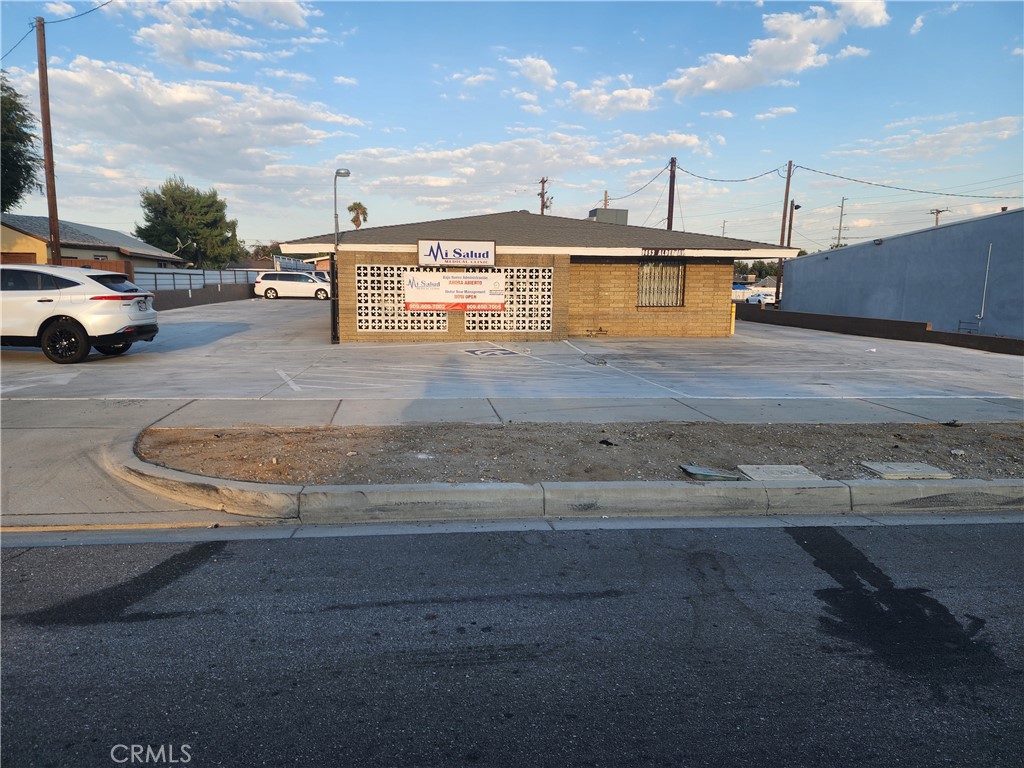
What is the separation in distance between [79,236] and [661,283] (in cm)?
3331

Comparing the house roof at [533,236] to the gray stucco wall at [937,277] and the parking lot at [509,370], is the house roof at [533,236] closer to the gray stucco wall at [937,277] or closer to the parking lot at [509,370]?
the parking lot at [509,370]

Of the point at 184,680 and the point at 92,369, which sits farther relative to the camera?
the point at 92,369

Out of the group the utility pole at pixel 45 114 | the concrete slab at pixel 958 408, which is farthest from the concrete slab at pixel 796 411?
the utility pole at pixel 45 114

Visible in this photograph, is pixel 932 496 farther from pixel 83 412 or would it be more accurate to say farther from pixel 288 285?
pixel 288 285

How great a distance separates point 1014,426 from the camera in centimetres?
847

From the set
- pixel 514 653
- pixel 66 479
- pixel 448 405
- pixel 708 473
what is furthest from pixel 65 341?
pixel 514 653

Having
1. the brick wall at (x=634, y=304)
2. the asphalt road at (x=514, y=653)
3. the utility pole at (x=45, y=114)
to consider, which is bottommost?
the asphalt road at (x=514, y=653)

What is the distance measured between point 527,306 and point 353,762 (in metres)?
16.8

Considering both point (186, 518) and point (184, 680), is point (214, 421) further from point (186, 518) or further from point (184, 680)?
point (184, 680)

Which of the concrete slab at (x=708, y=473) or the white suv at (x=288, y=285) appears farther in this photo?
the white suv at (x=288, y=285)

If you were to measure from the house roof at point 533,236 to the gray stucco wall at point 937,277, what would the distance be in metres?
7.80

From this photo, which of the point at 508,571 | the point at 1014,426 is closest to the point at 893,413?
the point at 1014,426

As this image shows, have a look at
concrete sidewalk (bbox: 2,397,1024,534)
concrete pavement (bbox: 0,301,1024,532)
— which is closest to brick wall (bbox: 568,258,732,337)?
concrete pavement (bbox: 0,301,1024,532)

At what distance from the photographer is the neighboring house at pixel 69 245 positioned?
3184 cm
